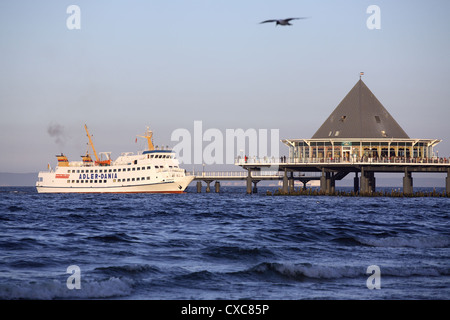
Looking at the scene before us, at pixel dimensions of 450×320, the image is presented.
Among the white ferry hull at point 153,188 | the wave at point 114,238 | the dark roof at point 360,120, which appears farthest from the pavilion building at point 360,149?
the wave at point 114,238

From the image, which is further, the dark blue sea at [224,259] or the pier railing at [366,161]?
the pier railing at [366,161]

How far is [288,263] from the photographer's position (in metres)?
25.1

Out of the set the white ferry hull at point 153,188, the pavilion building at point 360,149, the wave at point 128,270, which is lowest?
the white ferry hull at point 153,188

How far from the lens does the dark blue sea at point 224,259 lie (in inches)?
788

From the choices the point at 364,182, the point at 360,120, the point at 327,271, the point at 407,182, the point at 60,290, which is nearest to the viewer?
the point at 60,290

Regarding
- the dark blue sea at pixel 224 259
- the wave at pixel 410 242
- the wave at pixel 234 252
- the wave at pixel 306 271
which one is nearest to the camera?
the dark blue sea at pixel 224 259

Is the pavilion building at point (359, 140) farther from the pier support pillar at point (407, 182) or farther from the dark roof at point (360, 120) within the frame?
the pier support pillar at point (407, 182)

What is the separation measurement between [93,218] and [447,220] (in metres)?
25.3

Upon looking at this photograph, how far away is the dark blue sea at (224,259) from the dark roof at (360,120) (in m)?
52.4

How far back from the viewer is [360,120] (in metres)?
96.8

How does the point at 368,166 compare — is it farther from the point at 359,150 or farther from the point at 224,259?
the point at 224,259

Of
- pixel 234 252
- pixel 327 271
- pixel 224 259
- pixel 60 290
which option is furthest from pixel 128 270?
pixel 327 271

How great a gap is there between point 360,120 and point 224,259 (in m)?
73.5
